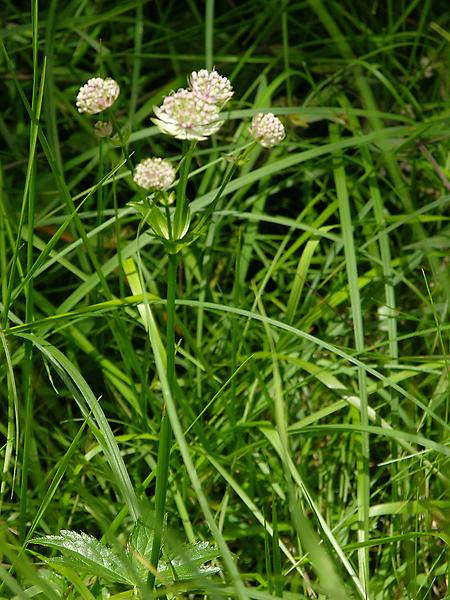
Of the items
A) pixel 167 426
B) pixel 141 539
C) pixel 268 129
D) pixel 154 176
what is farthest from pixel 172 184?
pixel 141 539

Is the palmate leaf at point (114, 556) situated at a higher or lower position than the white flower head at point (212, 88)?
lower

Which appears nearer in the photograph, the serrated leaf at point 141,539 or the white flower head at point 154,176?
the white flower head at point 154,176

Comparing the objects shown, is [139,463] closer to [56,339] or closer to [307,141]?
[56,339]

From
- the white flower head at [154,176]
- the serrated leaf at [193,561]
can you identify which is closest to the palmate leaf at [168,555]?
the serrated leaf at [193,561]

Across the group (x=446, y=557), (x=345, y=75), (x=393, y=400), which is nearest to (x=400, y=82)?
(x=345, y=75)

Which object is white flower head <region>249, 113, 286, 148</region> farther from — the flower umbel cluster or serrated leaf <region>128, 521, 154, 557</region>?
serrated leaf <region>128, 521, 154, 557</region>

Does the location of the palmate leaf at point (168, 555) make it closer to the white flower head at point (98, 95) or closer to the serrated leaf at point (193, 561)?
the serrated leaf at point (193, 561)

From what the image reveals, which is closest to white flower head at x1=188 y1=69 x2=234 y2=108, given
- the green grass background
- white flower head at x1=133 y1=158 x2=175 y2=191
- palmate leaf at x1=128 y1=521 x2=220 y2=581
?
white flower head at x1=133 y1=158 x2=175 y2=191
